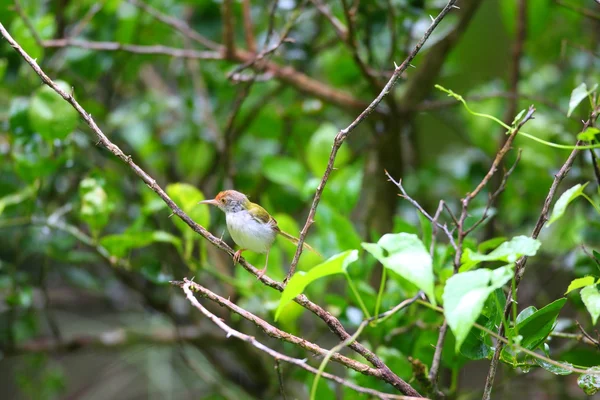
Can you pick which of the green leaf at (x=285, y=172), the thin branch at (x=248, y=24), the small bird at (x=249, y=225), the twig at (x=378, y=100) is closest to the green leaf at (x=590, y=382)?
the twig at (x=378, y=100)

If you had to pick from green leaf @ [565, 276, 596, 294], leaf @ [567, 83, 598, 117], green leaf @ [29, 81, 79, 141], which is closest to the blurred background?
green leaf @ [29, 81, 79, 141]

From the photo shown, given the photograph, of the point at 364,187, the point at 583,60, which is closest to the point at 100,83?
the point at 364,187

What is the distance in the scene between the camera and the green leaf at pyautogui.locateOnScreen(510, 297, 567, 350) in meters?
1.14

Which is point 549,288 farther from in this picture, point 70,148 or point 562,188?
point 70,148

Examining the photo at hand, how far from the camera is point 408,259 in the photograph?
0.92m

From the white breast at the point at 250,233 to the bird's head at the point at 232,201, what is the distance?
7 centimetres

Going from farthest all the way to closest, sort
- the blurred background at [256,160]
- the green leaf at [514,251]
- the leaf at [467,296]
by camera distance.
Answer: the blurred background at [256,160]
the green leaf at [514,251]
the leaf at [467,296]

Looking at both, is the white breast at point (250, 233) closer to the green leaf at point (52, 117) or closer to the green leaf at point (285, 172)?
the green leaf at point (285, 172)

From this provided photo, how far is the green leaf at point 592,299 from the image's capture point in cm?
99

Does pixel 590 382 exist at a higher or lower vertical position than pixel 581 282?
lower

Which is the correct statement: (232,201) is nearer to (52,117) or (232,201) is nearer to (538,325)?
(52,117)

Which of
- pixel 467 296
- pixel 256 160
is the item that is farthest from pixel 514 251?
pixel 256 160

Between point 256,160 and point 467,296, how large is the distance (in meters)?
1.94

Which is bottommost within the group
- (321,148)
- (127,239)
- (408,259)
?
(127,239)
